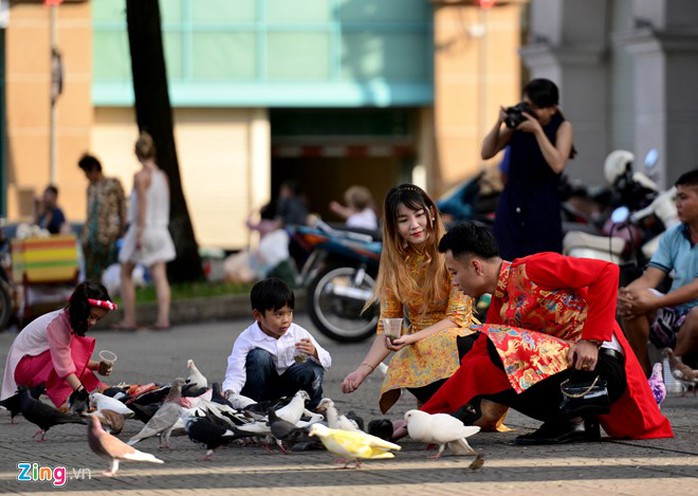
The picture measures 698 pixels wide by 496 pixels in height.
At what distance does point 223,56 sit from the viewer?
1235 inches

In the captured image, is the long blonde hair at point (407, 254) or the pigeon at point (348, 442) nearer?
the pigeon at point (348, 442)

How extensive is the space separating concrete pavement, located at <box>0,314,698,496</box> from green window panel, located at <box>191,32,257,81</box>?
2370cm

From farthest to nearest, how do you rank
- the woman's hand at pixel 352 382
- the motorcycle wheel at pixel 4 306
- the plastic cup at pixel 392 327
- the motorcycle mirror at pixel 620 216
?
the motorcycle wheel at pixel 4 306 → the motorcycle mirror at pixel 620 216 → the woman's hand at pixel 352 382 → the plastic cup at pixel 392 327

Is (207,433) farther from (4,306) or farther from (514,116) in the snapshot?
(4,306)

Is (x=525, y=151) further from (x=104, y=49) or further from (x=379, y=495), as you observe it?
(x=104, y=49)

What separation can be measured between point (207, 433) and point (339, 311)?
6.41m

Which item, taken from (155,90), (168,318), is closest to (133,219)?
(168,318)

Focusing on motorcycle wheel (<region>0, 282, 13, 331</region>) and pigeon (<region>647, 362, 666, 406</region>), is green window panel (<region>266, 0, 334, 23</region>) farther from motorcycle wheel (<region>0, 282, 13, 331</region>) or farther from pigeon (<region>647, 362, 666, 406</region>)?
pigeon (<region>647, 362, 666, 406</region>)

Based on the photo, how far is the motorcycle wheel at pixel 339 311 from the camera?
13.0 metres

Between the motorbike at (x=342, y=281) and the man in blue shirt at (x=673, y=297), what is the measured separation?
404 cm

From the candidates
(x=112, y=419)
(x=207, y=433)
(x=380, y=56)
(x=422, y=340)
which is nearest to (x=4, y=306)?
(x=112, y=419)

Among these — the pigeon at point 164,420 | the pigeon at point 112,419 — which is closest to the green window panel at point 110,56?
the pigeon at point 112,419

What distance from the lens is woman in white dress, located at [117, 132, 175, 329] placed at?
14289 millimetres

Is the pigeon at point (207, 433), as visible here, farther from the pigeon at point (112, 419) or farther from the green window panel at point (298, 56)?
the green window panel at point (298, 56)
